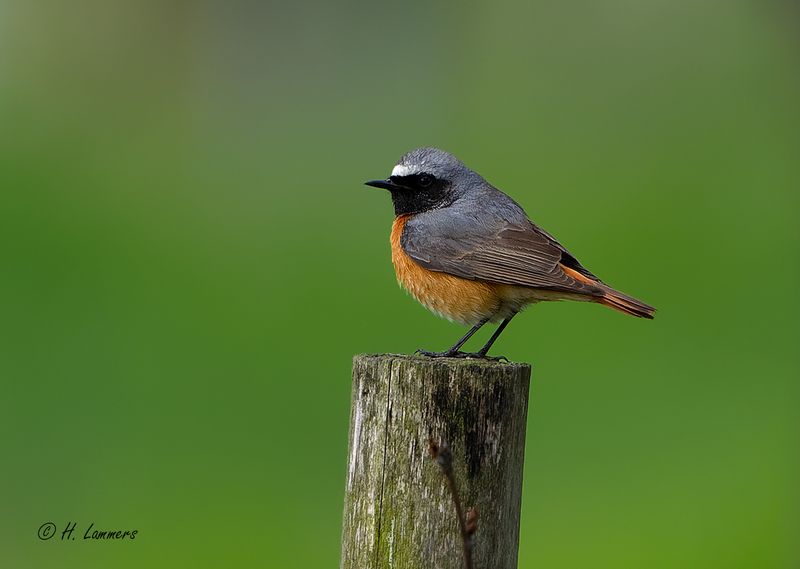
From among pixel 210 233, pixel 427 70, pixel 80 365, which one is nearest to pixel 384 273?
pixel 210 233

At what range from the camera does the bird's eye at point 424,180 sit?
6941mm

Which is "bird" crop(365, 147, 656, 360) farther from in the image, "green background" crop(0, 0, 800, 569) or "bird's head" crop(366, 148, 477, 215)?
"green background" crop(0, 0, 800, 569)

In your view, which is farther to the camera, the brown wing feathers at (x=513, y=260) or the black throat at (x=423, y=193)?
the black throat at (x=423, y=193)

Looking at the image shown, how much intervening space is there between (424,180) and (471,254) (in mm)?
795

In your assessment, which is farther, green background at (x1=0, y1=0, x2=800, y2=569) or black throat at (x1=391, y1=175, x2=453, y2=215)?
green background at (x1=0, y1=0, x2=800, y2=569)

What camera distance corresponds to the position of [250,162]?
45.3 feet

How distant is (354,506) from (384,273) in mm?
6957

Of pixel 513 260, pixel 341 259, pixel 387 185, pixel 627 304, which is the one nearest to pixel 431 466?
pixel 627 304

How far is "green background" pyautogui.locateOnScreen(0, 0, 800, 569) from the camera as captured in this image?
26.4 ft

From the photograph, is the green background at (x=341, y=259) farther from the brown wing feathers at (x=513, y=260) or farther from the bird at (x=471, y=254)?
the brown wing feathers at (x=513, y=260)

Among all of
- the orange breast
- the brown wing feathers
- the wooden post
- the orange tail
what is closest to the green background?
the orange breast

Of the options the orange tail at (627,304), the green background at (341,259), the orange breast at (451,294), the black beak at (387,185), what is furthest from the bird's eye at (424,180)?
the green background at (341,259)

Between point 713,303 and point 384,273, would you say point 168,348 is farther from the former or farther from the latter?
point 713,303

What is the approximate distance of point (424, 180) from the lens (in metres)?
6.96
